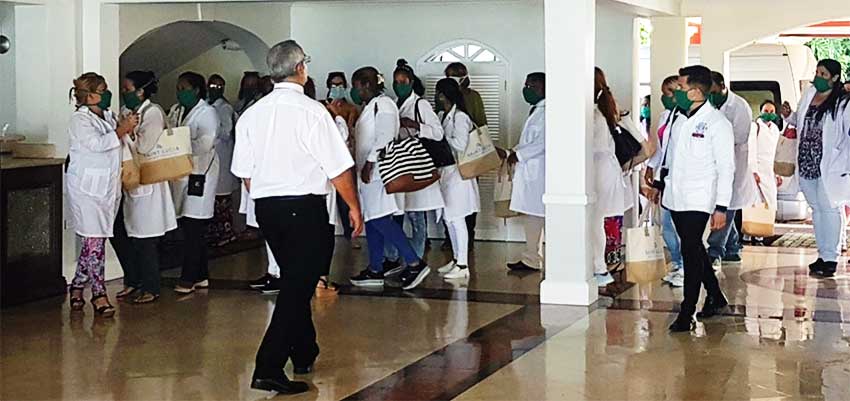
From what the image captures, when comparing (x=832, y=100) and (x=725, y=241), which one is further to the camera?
(x=725, y=241)

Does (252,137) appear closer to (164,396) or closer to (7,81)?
(164,396)

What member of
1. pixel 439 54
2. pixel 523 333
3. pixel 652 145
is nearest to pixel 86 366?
pixel 523 333

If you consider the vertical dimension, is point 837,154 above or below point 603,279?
above

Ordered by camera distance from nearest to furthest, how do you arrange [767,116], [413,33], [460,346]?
1. [460,346]
2. [413,33]
3. [767,116]

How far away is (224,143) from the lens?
11.0 metres

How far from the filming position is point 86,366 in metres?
6.55

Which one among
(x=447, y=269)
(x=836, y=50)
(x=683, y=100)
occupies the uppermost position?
(x=836, y=50)

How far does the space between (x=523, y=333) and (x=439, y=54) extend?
527cm

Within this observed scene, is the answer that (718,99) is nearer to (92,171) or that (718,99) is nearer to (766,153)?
Result: (766,153)

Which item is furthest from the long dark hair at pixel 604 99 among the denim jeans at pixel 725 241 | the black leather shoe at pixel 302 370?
the black leather shoe at pixel 302 370

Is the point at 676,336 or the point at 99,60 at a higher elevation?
the point at 99,60

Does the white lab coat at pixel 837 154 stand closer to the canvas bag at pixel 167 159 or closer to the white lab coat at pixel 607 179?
the white lab coat at pixel 607 179

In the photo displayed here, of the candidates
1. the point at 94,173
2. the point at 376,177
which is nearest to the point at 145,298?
the point at 94,173

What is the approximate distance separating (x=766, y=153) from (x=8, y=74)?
6857 mm
